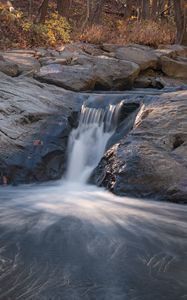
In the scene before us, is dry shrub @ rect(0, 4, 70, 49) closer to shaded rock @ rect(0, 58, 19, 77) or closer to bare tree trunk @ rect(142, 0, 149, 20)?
shaded rock @ rect(0, 58, 19, 77)

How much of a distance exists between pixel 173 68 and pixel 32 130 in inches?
282

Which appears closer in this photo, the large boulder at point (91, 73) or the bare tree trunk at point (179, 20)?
the large boulder at point (91, 73)

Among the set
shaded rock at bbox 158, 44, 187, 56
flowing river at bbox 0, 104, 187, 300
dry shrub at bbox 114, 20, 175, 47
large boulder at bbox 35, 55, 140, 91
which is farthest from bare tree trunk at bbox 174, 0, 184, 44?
flowing river at bbox 0, 104, 187, 300

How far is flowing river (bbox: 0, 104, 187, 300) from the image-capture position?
3738 millimetres

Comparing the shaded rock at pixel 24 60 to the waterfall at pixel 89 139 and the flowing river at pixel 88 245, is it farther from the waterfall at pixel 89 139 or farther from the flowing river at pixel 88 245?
the flowing river at pixel 88 245

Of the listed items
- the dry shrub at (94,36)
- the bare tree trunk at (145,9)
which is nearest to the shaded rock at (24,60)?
the dry shrub at (94,36)

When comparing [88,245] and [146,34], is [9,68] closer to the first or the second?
[146,34]

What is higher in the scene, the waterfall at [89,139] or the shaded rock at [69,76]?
the shaded rock at [69,76]

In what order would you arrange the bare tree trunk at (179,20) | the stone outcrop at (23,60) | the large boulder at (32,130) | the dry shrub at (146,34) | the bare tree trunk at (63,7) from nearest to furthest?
the large boulder at (32,130) → the stone outcrop at (23,60) → the dry shrub at (146,34) → the bare tree trunk at (179,20) → the bare tree trunk at (63,7)

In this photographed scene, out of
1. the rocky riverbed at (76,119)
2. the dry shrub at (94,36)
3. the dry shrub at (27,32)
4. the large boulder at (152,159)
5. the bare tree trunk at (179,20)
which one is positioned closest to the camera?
the large boulder at (152,159)

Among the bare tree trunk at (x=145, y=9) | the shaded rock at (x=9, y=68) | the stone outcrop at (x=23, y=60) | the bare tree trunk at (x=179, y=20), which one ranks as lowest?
the shaded rock at (x=9, y=68)

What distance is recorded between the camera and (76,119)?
966 centimetres

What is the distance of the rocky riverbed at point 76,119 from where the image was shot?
278 inches

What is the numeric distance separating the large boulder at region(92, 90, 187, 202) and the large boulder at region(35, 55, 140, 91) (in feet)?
12.1
